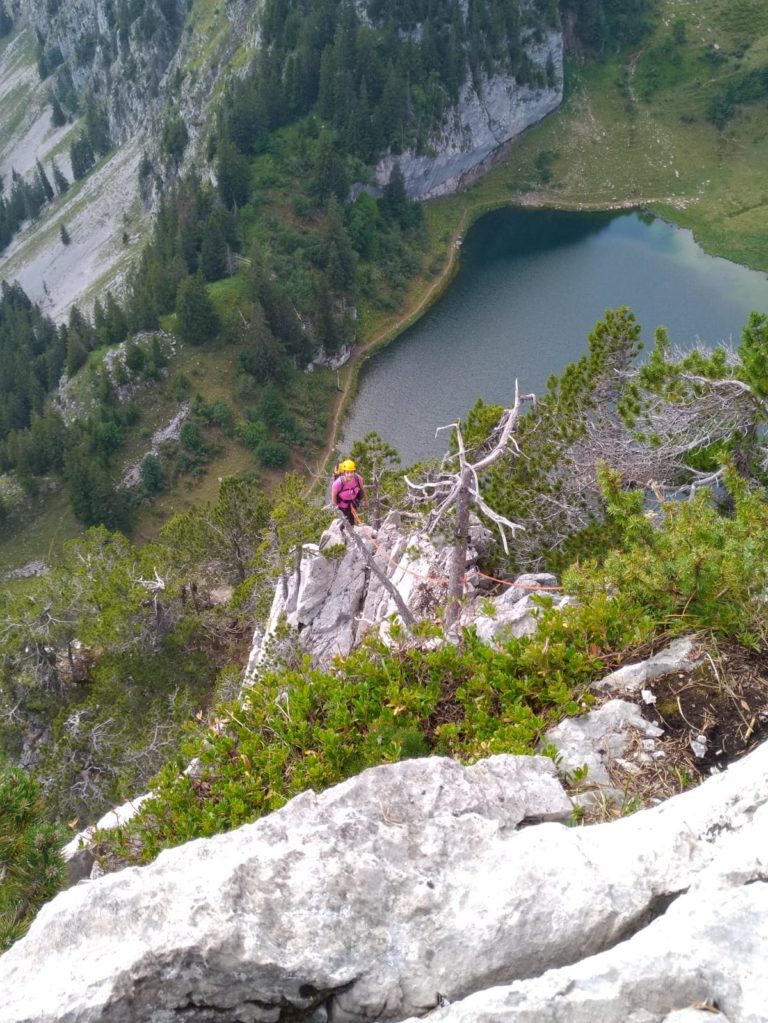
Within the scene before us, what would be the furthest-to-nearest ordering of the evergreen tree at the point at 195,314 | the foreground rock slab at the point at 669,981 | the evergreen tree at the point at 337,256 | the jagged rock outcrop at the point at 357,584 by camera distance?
the evergreen tree at the point at 337,256, the evergreen tree at the point at 195,314, the jagged rock outcrop at the point at 357,584, the foreground rock slab at the point at 669,981

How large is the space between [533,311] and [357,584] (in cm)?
6792

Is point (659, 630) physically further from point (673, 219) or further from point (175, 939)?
point (673, 219)

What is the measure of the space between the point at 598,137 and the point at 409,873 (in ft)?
422

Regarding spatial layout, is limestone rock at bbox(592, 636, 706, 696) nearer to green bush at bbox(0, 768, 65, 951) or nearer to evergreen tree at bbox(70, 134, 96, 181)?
green bush at bbox(0, 768, 65, 951)

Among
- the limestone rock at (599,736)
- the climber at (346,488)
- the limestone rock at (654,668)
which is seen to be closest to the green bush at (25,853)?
the limestone rock at (599,736)

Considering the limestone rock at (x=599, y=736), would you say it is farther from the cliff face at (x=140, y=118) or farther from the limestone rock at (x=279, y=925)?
the cliff face at (x=140, y=118)

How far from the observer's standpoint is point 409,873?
18.8 ft

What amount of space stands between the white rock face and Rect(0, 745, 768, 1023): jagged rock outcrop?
108 m

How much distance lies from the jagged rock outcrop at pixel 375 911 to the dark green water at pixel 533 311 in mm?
61237

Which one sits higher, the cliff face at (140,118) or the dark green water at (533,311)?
the cliff face at (140,118)

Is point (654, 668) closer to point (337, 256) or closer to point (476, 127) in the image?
point (337, 256)

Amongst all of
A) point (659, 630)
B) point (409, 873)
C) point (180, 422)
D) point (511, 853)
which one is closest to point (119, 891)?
point (409, 873)

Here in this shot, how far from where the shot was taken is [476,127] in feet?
367

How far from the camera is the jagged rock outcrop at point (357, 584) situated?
19141mm
